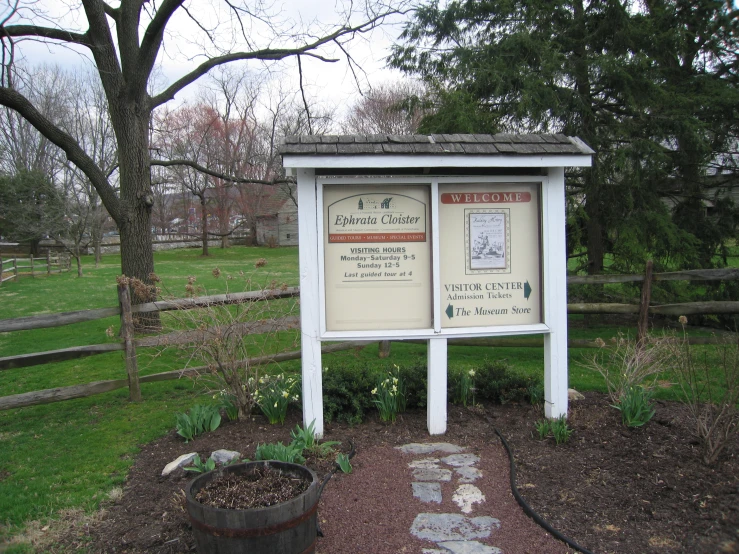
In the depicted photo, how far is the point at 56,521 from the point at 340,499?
6.17ft

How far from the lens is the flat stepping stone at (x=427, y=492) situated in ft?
12.8

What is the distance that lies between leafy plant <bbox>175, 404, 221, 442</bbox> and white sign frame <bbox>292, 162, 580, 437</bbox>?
908 millimetres

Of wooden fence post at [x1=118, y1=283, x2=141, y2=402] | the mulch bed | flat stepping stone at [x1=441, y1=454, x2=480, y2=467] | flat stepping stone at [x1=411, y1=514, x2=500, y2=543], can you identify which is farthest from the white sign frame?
wooden fence post at [x1=118, y1=283, x2=141, y2=402]

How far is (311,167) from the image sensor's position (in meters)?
4.68

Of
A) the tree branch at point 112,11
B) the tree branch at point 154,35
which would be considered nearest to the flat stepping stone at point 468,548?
the tree branch at point 154,35

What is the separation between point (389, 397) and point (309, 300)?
120 centimetres

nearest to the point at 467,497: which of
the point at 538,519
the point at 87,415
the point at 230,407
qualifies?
the point at 538,519

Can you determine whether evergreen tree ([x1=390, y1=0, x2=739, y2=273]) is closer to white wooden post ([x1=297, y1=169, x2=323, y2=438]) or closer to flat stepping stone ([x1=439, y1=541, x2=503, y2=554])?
white wooden post ([x1=297, y1=169, x2=323, y2=438])

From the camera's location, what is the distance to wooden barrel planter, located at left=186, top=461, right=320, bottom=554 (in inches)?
112

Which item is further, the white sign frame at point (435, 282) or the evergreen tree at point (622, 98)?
the evergreen tree at point (622, 98)

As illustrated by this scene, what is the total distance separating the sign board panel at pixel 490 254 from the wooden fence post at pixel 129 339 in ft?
12.0

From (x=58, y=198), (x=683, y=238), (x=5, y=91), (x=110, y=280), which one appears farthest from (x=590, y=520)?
(x=58, y=198)

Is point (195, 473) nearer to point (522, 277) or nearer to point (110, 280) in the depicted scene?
point (522, 277)

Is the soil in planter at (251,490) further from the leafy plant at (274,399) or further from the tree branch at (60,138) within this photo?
the tree branch at (60,138)
